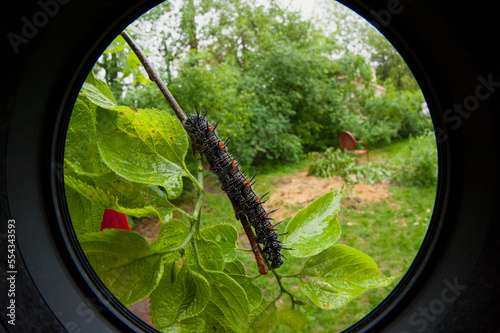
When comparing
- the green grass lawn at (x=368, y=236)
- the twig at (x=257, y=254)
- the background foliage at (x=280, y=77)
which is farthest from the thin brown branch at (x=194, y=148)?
the background foliage at (x=280, y=77)

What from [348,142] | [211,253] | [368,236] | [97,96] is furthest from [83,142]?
[348,142]

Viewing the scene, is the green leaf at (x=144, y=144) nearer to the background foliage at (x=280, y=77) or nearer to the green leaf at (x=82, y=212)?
the green leaf at (x=82, y=212)

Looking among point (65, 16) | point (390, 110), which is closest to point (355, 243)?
point (65, 16)

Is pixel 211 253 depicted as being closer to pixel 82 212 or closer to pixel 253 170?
pixel 82 212

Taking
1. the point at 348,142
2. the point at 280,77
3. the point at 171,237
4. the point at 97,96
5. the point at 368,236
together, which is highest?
the point at 280,77

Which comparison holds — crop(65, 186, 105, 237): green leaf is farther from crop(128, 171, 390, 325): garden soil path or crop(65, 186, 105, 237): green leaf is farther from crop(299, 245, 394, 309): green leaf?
crop(128, 171, 390, 325): garden soil path
